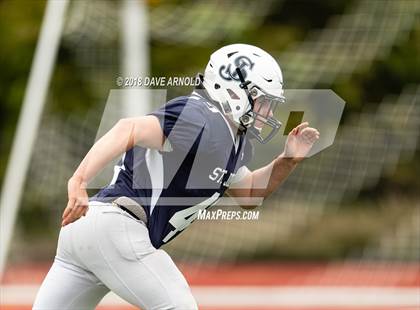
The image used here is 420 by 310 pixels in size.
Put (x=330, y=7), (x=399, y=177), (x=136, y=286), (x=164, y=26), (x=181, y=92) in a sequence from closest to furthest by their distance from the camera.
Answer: (x=136, y=286) < (x=181, y=92) < (x=164, y=26) < (x=330, y=7) < (x=399, y=177)

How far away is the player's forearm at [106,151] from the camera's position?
11.1ft

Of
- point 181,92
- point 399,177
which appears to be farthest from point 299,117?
point 399,177

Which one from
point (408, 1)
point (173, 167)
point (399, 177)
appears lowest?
point (399, 177)

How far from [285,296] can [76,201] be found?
6.06 metres

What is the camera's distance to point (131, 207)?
3617 mm

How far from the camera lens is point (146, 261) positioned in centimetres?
357

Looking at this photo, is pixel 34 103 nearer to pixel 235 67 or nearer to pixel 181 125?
pixel 235 67

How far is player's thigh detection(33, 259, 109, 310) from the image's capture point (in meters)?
3.68

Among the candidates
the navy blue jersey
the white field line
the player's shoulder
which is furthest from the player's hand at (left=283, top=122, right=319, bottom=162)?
the white field line

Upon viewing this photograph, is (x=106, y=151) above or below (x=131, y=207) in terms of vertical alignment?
above

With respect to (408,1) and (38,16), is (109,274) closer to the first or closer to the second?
(408,1)

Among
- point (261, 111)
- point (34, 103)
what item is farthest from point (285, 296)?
point (261, 111)

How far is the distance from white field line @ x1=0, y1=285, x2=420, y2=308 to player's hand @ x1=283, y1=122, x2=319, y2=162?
14.6 ft

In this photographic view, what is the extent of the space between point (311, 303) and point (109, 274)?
531 cm
